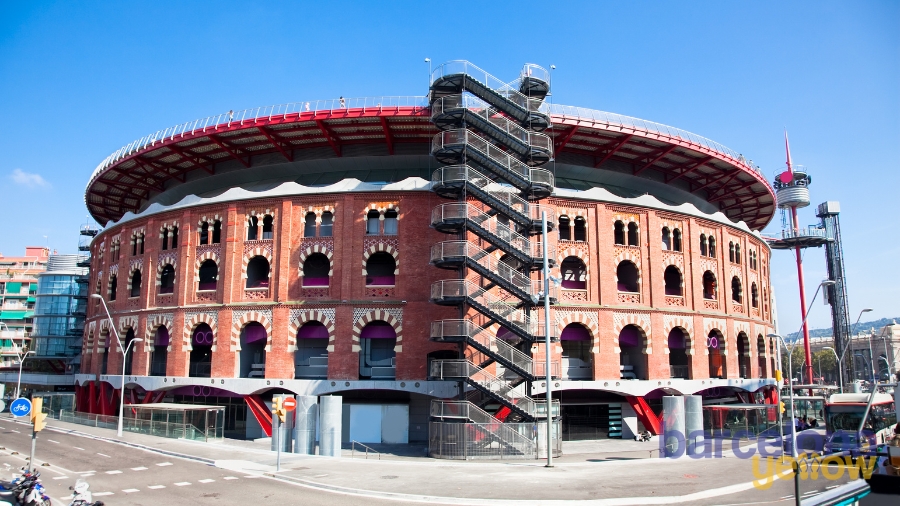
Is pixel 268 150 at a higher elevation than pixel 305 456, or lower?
higher

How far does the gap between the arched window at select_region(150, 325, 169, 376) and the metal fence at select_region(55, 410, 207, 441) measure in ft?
14.1

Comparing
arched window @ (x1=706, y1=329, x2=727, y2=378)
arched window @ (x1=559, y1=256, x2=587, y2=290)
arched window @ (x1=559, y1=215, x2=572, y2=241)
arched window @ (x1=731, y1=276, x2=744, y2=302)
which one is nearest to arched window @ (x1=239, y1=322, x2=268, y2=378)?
arched window @ (x1=559, y1=256, x2=587, y2=290)

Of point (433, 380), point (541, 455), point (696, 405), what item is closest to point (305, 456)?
point (433, 380)

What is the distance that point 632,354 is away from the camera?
44.0 metres

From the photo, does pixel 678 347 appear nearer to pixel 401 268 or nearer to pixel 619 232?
pixel 619 232

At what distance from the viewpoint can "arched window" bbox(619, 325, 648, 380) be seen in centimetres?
4228

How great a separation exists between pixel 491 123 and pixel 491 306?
9637 mm

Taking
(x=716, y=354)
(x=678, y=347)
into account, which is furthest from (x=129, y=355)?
(x=716, y=354)

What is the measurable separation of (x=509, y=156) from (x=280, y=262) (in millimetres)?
15830

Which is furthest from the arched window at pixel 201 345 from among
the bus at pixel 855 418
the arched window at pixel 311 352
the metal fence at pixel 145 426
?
the bus at pixel 855 418

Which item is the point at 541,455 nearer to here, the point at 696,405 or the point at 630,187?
the point at 696,405

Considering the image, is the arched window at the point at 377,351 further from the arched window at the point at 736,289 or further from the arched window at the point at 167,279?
the arched window at the point at 736,289

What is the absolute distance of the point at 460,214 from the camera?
3456 centimetres

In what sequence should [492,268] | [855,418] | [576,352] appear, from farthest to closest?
[576,352], [855,418], [492,268]
